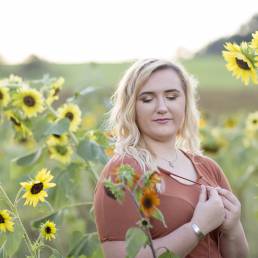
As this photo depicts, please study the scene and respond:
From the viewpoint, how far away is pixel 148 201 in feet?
5.69

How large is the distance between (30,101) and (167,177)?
103 cm

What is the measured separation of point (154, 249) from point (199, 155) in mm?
563

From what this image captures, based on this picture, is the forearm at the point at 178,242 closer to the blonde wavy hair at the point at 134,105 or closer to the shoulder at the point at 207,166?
the blonde wavy hair at the point at 134,105

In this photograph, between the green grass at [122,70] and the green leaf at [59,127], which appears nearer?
the green leaf at [59,127]

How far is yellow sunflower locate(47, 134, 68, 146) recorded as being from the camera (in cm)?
302

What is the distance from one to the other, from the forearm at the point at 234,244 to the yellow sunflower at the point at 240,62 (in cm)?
44

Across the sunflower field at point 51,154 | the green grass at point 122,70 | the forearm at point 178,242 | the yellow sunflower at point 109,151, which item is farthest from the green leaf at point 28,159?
the green grass at point 122,70

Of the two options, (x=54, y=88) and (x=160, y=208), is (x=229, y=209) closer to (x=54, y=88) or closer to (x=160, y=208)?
(x=160, y=208)

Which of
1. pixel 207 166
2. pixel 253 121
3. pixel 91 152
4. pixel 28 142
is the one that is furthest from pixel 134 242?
pixel 28 142

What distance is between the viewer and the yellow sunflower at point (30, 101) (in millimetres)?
2977

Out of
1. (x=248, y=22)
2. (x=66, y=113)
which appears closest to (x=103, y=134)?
(x=66, y=113)

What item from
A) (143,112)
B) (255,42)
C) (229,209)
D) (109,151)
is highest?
(255,42)

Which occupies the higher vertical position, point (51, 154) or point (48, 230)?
point (51, 154)

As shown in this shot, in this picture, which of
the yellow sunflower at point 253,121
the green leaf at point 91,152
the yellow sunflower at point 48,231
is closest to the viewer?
the yellow sunflower at point 48,231
